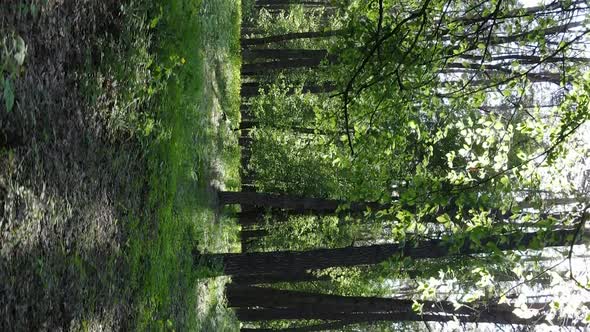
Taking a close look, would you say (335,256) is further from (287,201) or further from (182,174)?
(287,201)

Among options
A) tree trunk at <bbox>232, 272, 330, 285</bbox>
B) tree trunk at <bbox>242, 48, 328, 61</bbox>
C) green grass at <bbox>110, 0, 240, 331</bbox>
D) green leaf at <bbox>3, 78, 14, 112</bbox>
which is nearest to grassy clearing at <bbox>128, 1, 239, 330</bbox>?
green grass at <bbox>110, 0, 240, 331</bbox>

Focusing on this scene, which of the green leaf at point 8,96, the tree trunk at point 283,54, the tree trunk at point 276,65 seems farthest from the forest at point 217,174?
the tree trunk at point 276,65

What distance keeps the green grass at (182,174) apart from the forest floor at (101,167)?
37 mm

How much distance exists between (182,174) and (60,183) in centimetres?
505

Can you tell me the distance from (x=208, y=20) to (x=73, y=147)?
8040mm

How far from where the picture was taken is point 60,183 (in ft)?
18.9

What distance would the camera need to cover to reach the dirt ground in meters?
4.93

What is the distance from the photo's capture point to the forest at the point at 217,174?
5406mm

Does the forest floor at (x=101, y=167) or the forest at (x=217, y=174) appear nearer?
the forest floor at (x=101, y=167)

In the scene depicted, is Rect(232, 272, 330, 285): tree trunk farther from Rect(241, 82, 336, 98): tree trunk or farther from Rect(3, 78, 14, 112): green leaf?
Rect(3, 78, 14, 112): green leaf

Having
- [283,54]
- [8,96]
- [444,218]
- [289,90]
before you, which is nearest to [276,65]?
[283,54]

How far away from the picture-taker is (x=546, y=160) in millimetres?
7719

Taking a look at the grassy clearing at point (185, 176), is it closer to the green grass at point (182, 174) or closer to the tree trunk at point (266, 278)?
the green grass at point (182, 174)

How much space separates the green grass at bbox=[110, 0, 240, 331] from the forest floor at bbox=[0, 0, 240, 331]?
0.04m
